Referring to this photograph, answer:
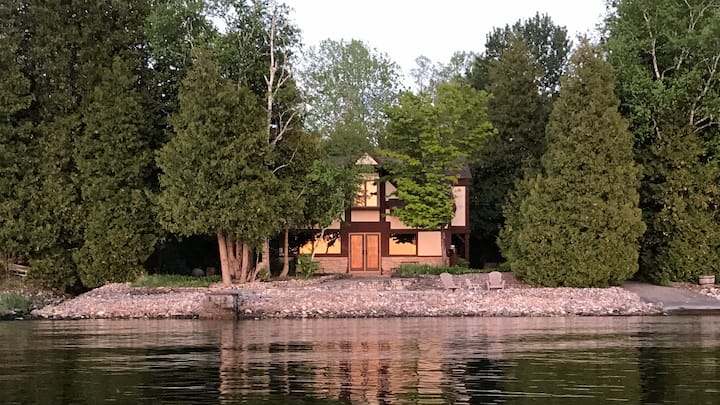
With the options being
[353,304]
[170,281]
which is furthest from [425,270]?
[170,281]

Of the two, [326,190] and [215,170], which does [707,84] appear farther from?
[215,170]

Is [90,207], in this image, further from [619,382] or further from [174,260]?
[619,382]

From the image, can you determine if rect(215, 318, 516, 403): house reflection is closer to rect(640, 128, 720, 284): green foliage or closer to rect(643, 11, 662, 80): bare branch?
rect(640, 128, 720, 284): green foliage

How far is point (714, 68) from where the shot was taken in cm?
3838

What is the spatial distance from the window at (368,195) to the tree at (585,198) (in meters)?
10.9

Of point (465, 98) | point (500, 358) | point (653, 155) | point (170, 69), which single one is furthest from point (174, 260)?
point (500, 358)

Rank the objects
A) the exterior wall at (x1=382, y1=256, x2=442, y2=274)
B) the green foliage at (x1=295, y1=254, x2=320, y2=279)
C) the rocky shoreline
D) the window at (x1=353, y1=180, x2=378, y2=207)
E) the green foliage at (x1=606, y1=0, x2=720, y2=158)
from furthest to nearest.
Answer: the exterior wall at (x1=382, y1=256, x2=442, y2=274) < the window at (x1=353, y1=180, x2=378, y2=207) < the green foliage at (x1=295, y1=254, x2=320, y2=279) < the green foliage at (x1=606, y1=0, x2=720, y2=158) < the rocky shoreline

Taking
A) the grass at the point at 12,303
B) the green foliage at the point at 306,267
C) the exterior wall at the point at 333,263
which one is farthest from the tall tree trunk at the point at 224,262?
the exterior wall at the point at 333,263

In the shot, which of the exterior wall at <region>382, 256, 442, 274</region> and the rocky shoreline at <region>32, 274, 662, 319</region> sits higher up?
the exterior wall at <region>382, 256, 442, 274</region>

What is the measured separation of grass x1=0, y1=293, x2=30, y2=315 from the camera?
113 feet

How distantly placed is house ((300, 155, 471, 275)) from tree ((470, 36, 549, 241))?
15.1 feet

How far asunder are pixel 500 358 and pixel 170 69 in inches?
1101

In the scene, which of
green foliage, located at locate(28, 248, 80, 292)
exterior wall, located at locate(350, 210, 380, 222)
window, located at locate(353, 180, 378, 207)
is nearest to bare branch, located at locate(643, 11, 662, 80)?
window, located at locate(353, 180, 378, 207)

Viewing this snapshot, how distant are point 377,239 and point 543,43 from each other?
28.9 meters
